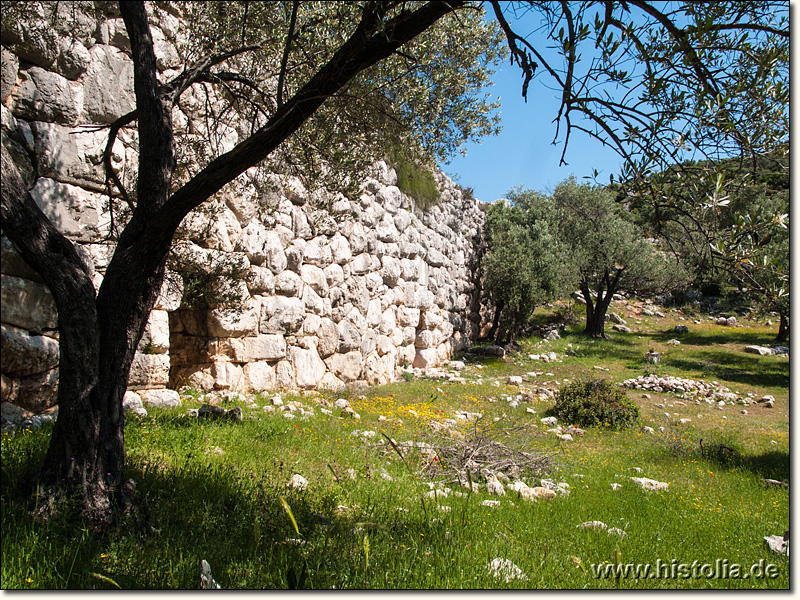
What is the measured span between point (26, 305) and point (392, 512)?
12.7 feet

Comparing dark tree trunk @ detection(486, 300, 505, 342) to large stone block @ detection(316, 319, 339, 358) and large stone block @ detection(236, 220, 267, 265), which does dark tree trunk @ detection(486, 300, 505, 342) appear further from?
large stone block @ detection(236, 220, 267, 265)

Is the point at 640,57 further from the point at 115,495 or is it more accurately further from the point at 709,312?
the point at 709,312

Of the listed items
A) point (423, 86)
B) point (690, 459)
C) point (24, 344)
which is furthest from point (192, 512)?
point (690, 459)

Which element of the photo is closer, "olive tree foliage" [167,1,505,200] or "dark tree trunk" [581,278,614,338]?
"olive tree foliage" [167,1,505,200]

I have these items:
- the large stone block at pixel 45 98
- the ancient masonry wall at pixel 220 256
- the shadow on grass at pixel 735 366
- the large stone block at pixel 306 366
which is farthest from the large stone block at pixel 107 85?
the shadow on grass at pixel 735 366

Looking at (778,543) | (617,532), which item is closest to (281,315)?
(617,532)

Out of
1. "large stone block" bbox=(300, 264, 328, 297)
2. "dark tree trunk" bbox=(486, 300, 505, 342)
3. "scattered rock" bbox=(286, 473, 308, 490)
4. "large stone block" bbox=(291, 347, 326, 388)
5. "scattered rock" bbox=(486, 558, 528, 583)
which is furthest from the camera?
"dark tree trunk" bbox=(486, 300, 505, 342)

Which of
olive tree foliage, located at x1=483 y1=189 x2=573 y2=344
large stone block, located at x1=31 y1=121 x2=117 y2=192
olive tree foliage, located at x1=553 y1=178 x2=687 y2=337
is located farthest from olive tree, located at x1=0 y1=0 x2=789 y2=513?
olive tree foliage, located at x1=553 y1=178 x2=687 y2=337

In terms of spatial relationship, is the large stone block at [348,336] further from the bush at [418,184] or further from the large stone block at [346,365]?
the bush at [418,184]

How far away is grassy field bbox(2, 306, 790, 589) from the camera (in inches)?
103

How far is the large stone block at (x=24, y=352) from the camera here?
455cm

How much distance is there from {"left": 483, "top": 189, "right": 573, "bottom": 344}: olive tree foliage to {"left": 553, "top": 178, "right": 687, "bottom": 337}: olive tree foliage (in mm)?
2017

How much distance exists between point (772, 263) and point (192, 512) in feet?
12.1

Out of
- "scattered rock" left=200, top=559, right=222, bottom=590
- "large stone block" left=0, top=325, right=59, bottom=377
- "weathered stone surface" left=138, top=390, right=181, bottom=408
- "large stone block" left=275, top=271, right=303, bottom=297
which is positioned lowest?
"scattered rock" left=200, top=559, right=222, bottom=590
